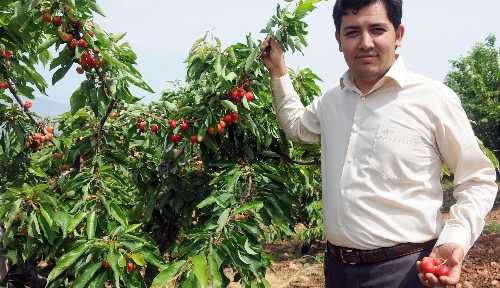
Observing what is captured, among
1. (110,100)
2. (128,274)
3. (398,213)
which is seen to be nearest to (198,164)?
(110,100)

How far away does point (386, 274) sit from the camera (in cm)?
192

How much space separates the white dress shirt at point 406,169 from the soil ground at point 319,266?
3222 millimetres

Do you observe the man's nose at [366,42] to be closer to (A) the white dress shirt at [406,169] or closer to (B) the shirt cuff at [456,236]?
(A) the white dress shirt at [406,169]

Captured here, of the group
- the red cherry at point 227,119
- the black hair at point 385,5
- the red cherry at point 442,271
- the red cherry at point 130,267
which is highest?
the black hair at point 385,5

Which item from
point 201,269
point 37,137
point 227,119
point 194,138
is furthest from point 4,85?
point 201,269

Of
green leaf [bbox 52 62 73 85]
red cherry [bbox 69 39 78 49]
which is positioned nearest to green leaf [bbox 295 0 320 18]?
red cherry [bbox 69 39 78 49]

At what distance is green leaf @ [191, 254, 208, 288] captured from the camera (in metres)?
1.63

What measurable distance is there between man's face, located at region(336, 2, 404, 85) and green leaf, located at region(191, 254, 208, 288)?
3.29 ft

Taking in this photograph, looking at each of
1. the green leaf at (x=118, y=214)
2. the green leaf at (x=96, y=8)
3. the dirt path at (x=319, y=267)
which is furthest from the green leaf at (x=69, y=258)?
the dirt path at (x=319, y=267)

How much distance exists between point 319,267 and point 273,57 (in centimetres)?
548

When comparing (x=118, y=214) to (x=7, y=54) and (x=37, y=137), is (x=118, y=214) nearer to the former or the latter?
(x=37, y=137)

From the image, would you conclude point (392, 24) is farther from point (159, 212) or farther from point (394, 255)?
point (159, 212)

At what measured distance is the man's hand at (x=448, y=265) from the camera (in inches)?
64.5

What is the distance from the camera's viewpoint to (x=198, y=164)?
2793 mm
